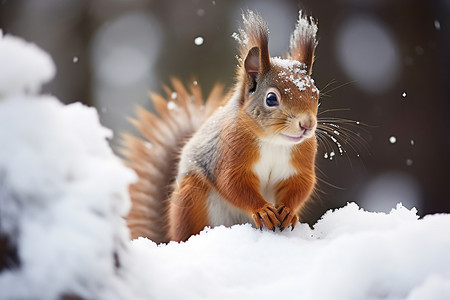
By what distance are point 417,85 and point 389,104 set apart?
0.39 feet

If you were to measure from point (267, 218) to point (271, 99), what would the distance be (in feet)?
0.57

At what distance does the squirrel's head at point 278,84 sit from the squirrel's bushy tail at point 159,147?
0.34 metres

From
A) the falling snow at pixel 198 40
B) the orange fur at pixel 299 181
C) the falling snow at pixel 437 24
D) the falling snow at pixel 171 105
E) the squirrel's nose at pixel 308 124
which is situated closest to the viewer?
the squirrel's nose at pixel 308 124

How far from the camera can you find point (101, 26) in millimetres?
1348

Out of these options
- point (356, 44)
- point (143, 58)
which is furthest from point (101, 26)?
point (356, 44)

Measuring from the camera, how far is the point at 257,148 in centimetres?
75

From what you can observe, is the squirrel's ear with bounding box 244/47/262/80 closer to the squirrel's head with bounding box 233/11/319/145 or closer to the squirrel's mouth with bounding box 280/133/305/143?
the squirrel's head with bounding box 233/11/319/145

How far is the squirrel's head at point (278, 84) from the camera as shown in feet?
2.27

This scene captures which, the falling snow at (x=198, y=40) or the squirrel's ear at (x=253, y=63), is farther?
the falling snow at (x=198, y=40)

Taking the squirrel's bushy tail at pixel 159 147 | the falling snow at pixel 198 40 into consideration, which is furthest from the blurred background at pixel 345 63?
the squirrel's bushy tail at pixel 159 147

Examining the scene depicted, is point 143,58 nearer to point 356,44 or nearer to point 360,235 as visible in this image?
point 356,44

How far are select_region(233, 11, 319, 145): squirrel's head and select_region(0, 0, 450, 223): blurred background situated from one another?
425 millimetres

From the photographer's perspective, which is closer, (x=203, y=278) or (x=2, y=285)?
(x=2, y=285)

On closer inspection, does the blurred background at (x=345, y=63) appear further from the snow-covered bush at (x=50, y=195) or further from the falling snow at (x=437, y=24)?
the snow-covered bush at (x=50, y=195)
